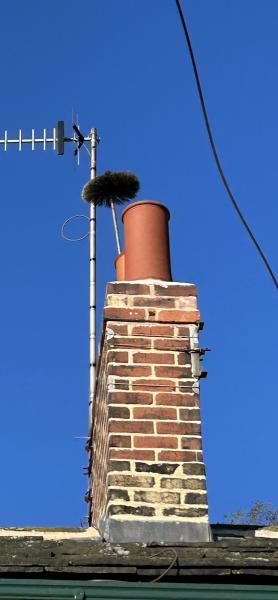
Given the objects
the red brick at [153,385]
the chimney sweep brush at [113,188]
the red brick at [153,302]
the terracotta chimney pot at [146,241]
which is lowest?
the red brick at [153,385]

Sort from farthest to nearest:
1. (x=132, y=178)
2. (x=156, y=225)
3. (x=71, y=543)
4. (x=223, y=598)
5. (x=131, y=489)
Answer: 1. (x=132, y=178)
2. (x=156, y=225)
3. (x=131, y=489)
4. (x=71, y=543)
5. (x=223, y=598)

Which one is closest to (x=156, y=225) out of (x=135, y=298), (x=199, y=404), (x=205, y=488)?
(x=135, y=298)

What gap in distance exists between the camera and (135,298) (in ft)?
17.2

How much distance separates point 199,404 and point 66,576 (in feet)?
4.23

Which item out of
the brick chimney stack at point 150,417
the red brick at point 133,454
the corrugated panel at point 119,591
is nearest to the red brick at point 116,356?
the brick chimney stack at point 150,417

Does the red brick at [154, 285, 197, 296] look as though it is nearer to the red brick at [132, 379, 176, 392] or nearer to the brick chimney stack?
the brick chimney stack

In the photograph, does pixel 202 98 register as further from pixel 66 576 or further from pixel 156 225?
pixel 66 576

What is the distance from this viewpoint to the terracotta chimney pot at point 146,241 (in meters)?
5.53

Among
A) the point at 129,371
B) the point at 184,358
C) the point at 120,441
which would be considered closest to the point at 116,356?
the point at 129,371

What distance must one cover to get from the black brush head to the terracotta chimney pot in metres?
1.14

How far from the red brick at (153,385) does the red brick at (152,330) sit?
289mm

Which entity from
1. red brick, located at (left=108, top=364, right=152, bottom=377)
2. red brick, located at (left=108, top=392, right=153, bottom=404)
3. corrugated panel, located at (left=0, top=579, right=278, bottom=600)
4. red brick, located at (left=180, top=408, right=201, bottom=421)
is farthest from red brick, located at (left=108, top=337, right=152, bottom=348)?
corrugated panel, located at (left=0, top=579, right=278, bottom=600)

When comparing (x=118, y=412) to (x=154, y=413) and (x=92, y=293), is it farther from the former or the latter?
(x=92, y=293)

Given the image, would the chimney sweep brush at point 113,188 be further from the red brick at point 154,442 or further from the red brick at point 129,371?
the red brick at point 154,442
